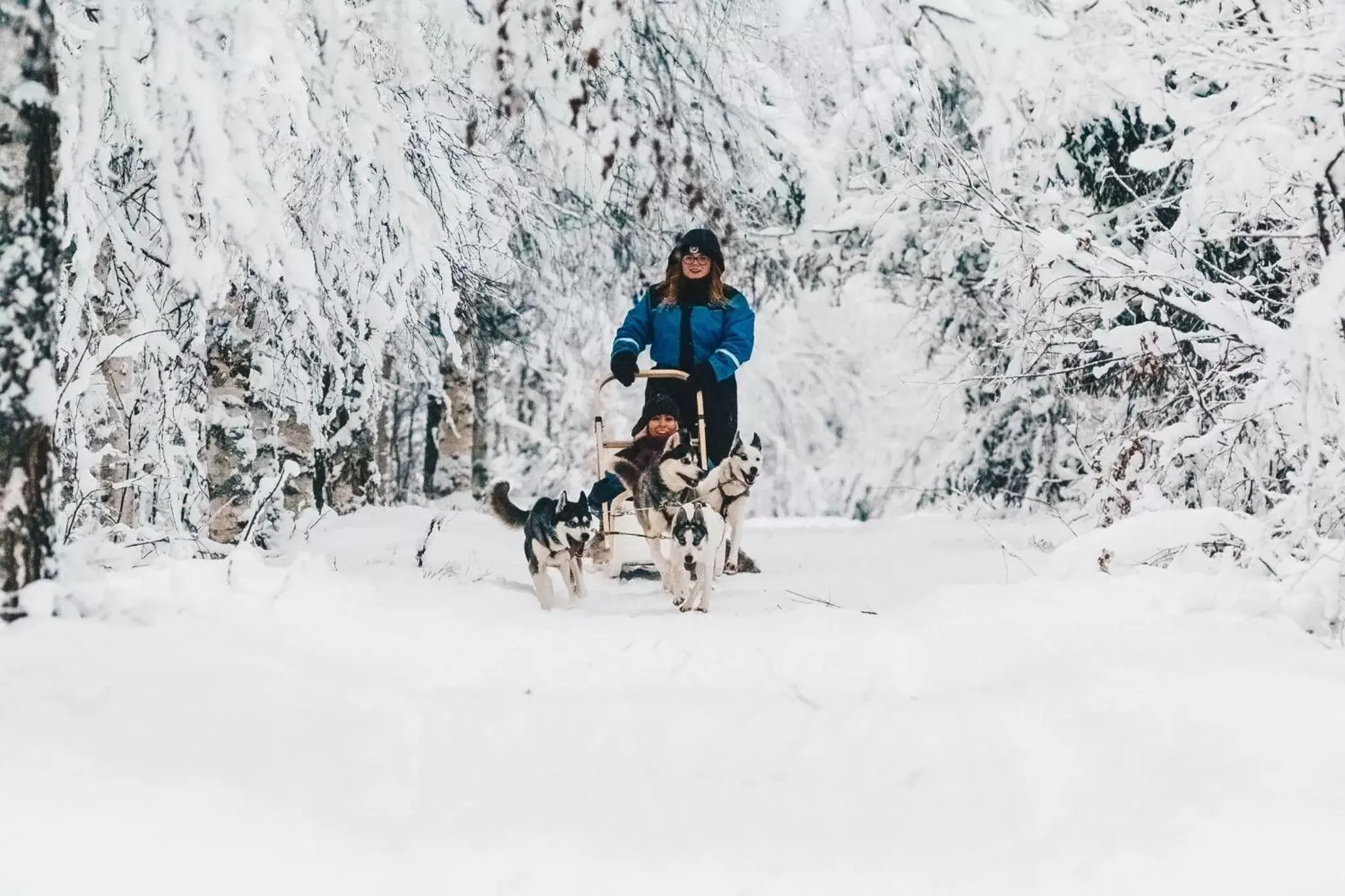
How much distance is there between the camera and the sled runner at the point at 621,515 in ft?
24.4

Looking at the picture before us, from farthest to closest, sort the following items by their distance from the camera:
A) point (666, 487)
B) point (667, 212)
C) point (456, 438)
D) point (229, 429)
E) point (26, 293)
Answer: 1. point (456, 438)
2. point (667, 212)
3. point (229, 429)
4. point (666, 487)
5. point (26, 293)

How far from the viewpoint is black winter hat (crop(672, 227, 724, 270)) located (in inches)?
290

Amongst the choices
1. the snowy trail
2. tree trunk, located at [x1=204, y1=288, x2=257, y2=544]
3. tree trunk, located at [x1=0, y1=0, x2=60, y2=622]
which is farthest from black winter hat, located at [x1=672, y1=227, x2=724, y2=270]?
tree trunk, located at [x1=0, y1=0, x2=60, y2=622]

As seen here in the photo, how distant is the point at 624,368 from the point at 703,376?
32.7 inches

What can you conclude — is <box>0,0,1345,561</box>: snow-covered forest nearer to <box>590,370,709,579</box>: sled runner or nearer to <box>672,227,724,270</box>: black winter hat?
<box>672,227,724,270</box>: black winter hat

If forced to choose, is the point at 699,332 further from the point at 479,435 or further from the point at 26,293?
Result: the point at 479,435

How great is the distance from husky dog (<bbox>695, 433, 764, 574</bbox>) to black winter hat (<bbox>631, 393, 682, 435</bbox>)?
14.5 inches

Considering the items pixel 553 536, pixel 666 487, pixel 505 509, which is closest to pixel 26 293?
pixel 553 536

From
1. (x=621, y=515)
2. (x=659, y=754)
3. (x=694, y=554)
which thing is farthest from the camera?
(x=621, y=515)

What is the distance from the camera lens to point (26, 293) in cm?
391

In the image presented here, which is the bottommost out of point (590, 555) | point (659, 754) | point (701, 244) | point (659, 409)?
point (590, 555)

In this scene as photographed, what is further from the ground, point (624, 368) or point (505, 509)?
point (624, 368)

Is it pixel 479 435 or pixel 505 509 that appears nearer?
pixel 505 509

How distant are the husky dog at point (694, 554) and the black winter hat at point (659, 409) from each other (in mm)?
998
